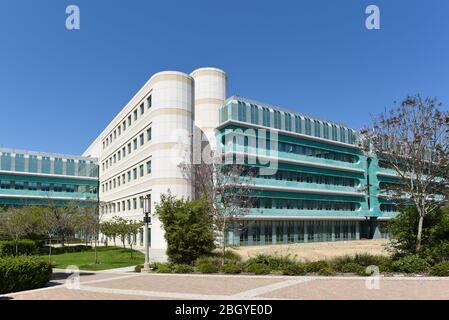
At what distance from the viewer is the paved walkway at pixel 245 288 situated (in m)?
12.3

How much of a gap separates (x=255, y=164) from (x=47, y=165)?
44752mm

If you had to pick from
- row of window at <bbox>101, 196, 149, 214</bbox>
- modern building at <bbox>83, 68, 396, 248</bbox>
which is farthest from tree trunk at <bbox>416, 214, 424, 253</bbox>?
row of window at <bbox>101, 196, 149, 214</bbox>

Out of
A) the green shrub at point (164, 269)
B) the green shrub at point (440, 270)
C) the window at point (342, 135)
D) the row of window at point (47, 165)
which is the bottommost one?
the green shrub at point (164, 269)

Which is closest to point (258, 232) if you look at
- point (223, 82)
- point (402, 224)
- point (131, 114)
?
point (223, 82)

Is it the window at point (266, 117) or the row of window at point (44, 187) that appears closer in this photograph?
the window at point (266, 117)

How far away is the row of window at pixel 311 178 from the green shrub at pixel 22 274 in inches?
1467

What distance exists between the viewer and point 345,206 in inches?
2530

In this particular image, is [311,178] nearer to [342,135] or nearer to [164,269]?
[342,135]

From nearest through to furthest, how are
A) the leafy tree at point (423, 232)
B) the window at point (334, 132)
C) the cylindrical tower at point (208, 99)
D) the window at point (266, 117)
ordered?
the leafy tree at point (423, 232)
the cylindrical tower at point (208, 99)
the window at point (266, 117)
the window at point (334, 132)

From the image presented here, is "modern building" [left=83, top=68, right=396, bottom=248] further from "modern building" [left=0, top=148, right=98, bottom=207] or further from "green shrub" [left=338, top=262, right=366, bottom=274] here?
"green shrub" [left=338, top=262, right=366, bottom=274]

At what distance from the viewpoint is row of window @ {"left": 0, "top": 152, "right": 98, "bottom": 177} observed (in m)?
68.8

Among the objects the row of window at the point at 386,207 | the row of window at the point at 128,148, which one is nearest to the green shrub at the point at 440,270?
Answer: the row of window at the point at 128,148

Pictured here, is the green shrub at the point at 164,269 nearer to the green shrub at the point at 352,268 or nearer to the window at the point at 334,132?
the green shrub at the point at 352,268
